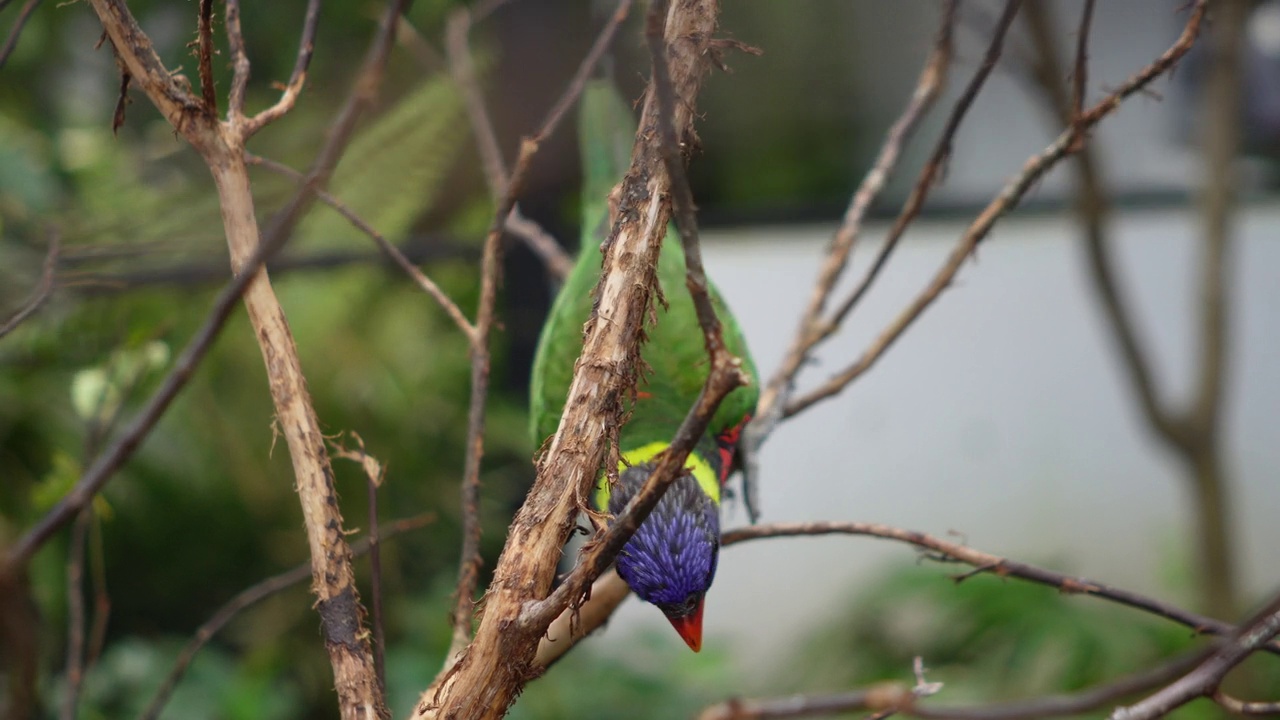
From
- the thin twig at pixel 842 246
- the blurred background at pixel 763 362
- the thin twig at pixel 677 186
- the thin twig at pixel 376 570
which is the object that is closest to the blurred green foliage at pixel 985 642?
the blurred background at pixel 763 362

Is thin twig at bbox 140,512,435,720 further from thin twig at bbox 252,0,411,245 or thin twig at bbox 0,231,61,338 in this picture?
thin twig at bbox 252,0,411,245

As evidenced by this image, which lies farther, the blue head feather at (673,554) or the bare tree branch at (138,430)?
the blue head feather at (673,554)

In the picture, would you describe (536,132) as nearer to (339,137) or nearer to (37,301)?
(37,301)

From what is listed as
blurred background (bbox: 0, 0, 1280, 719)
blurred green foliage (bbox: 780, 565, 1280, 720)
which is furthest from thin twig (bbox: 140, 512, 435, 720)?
→ blurred green foliage (bbox: 780, 565, 1280, 720)

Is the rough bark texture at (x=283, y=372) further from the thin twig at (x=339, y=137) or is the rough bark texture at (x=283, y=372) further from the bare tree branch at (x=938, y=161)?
the bare tree branch at (x=938, y=161)

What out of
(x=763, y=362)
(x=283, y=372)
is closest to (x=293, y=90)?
(x=283, y=372)

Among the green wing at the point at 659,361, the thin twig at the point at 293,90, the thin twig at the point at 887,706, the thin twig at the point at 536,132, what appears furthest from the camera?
the green wing at the point at 659,361

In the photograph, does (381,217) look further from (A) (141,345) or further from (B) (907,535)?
(B) (907,535)
